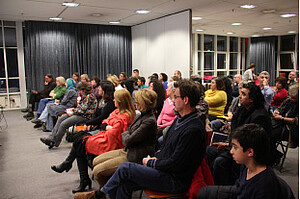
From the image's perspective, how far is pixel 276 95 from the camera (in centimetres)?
519

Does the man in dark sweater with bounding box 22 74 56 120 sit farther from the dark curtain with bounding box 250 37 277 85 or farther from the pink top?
the dark curtain with bounding box 250 37 277 85

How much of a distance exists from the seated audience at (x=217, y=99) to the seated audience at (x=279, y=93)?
4.19 feet

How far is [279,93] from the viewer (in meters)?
5.16

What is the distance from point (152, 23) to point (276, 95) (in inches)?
194

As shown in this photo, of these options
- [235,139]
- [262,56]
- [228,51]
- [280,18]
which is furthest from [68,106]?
[262,56]

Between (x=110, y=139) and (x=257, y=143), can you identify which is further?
(x=110, y=139)

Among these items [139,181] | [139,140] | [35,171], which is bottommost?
[35,171]

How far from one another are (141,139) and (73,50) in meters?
7.66

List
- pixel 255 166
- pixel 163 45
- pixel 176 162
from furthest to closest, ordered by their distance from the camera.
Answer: pixel 163 45
pixel 176 162
pixel 255 166

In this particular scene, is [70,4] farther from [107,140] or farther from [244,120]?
[244,120]

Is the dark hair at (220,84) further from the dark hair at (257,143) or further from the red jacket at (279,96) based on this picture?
the dark hair at (257,143)

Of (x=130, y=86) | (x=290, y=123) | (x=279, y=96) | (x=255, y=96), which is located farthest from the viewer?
(x=130, y=86)

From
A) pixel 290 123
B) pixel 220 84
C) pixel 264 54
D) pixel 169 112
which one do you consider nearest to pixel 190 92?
pixel 169 112

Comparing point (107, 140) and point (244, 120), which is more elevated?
point (244, 120)
